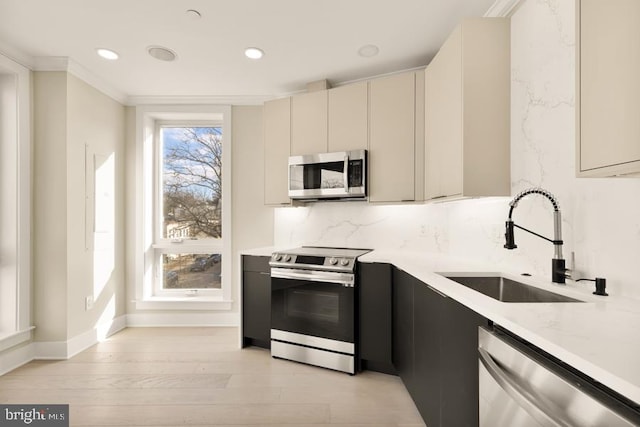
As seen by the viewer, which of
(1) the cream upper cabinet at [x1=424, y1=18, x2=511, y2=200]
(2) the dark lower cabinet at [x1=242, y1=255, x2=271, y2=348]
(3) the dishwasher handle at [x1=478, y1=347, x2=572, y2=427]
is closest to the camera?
(3) the dishwasher handle at [x1=478, y1=347, x2=572, y2=427]

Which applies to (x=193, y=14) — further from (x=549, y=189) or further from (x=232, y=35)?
(x=549, y=189)

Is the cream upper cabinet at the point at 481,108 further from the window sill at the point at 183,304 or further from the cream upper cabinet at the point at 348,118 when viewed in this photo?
the window sill at the point at 183,304

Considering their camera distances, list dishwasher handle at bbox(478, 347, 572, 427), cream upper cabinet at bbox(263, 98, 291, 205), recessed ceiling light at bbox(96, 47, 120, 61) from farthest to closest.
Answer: cream upper cabinet at bbox(263, 98, 291, 205)
recessed ceiling light at bbox(96, 47, 120, 61)
dishwasher handle at bbox(478, 347, 572, 427)

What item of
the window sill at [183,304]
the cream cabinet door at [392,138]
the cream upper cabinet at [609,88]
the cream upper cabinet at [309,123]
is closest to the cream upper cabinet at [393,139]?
the cream cabinet door at [392,138]

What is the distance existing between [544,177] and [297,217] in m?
2.29

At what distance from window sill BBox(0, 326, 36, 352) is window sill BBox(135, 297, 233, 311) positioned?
1.00m

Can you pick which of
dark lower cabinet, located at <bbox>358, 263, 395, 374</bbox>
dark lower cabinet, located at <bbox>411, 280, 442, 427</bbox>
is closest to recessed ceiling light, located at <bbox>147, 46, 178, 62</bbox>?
dark lower cabinet, located at <bbox>358, 263, 395, 374</bbox>

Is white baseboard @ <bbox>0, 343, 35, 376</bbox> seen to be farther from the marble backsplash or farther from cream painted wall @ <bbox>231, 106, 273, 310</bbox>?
the marble backsplash

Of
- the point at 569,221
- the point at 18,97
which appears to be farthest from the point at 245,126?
the point at 569,221

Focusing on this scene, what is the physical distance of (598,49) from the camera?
1004mm

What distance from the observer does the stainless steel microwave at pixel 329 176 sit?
279 centimetres

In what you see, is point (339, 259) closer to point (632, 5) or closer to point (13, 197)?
point (632, 5)

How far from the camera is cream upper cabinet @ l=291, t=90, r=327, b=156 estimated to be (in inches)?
119

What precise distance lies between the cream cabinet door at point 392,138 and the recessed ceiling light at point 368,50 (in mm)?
218
